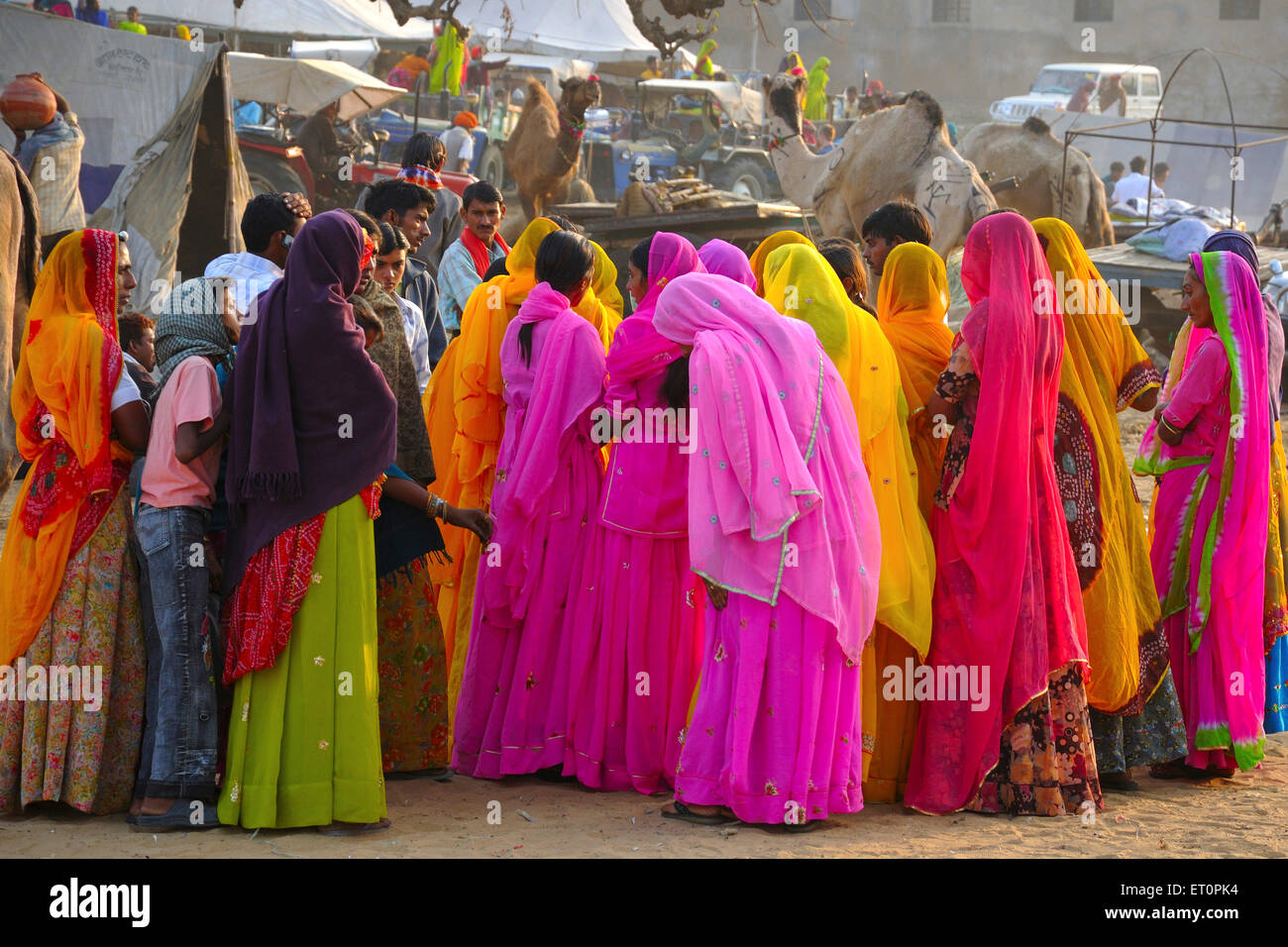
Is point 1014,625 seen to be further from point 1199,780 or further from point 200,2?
point 200,2

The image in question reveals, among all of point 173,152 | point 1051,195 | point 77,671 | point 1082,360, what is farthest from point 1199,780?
point 1051,195

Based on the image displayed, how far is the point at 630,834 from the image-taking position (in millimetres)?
3895

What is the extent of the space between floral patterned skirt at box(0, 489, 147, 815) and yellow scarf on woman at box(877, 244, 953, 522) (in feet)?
7.80

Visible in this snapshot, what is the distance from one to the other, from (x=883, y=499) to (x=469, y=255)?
279 cm

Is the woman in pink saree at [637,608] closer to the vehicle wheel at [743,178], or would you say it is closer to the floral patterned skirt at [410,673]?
the floral patterned skirt at [410,673]

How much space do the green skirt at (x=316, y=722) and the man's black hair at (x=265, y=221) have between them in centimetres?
102

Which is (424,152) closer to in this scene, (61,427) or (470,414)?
(470,414)

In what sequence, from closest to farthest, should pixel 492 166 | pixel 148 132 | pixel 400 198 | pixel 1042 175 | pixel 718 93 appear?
pixel 400 198, pixel 148 132, pixel 1042 175, pixel 492 166, pixel 718 93

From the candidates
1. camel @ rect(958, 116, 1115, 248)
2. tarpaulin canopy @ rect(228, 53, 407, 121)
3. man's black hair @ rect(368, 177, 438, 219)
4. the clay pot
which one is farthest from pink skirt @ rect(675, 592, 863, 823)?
tarpaulin canopy @ rect(228, 53, 407, 121)

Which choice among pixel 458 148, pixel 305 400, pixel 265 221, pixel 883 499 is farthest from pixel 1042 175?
pixel 305 400

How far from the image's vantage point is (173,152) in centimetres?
1041

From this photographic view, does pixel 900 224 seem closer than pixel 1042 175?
Yes

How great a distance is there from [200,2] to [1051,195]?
11085 mm

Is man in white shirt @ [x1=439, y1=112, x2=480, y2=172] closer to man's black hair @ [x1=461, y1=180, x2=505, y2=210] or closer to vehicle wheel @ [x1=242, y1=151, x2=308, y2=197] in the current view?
vehicle wheel @ [x1=242, y1=151, x2=308, y2=197]
